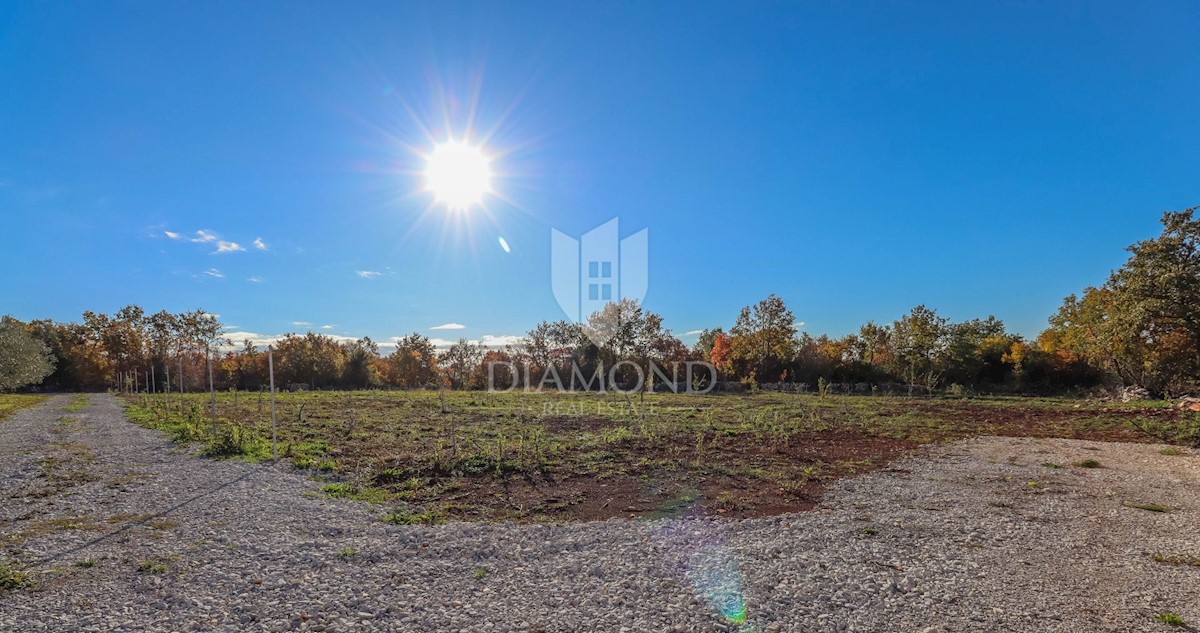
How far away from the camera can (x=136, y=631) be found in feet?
11.2

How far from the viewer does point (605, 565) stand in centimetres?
458

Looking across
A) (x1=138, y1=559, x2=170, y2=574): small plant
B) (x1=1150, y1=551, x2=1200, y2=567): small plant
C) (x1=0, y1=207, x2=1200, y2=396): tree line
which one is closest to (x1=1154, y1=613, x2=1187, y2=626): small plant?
(x1=1150, y1=551, x2=1200, y2=567): small plant

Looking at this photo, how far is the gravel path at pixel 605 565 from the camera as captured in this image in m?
3.66

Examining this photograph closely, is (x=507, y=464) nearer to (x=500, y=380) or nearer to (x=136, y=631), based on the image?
(x=136, y=631)

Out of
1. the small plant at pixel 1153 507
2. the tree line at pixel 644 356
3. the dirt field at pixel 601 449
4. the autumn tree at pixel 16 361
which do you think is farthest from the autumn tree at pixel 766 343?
the autumn tree at pixel 16 361

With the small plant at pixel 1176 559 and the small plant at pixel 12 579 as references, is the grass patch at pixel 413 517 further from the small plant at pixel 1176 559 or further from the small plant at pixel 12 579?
the small plant at pixel 1176 559

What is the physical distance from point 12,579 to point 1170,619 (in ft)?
29.1

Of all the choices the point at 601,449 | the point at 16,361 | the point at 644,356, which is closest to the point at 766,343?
the point at 644,356

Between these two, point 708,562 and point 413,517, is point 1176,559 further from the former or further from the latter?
point 413,517

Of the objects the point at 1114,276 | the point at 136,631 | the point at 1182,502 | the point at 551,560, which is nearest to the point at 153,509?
the point at 136,631

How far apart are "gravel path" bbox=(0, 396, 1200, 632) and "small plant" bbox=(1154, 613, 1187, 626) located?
0.09 metres

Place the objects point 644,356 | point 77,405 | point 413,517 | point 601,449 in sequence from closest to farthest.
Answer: point 413,517, point 601,449, point 77,405, point 644,356

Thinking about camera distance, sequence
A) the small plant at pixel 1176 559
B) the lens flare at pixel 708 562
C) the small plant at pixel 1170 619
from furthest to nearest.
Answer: the small plant at pixel 1176 559, the lens flare at pixel 708 562, the small plant at pixel 1170 619

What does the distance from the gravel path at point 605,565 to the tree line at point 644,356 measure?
14338mm
